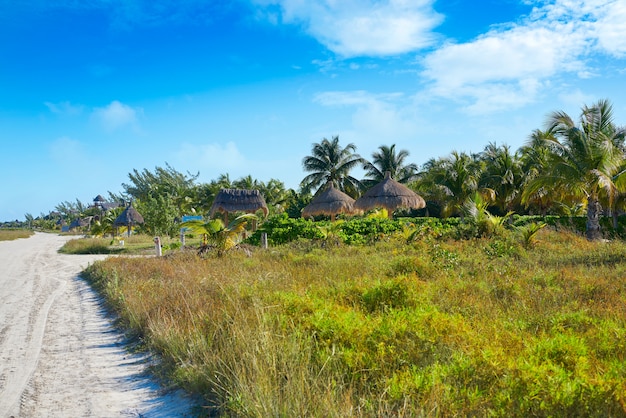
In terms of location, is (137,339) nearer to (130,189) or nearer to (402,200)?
(402,200)

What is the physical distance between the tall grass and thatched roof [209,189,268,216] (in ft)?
62.6

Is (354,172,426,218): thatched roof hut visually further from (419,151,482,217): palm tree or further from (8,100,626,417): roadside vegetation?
(8,100,626,417): roadside vegetation

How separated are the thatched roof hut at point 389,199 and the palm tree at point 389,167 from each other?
34.0ft

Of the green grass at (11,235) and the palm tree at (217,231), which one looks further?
the green grass at (11,235)

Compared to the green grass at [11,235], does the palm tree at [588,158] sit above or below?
above

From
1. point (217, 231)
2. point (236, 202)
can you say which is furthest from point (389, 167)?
point (217, 231)

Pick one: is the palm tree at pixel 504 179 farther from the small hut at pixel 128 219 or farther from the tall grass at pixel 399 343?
the small hut at pixel 128 219

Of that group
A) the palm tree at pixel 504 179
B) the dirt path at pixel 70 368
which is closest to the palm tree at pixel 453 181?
the palm tree at pixel 504 179

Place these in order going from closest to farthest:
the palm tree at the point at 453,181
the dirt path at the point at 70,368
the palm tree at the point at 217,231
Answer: the dirt path at the point at 70,368 → the palm tree at the point at 217,231 → the palm tree at the point at 453,181

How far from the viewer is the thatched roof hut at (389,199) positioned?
26.2 meters

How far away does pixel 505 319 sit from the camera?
558cm

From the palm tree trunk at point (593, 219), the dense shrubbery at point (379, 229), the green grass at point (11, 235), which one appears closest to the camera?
the dense shrubbery at point (379, 229)

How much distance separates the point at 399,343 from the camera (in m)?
4.19

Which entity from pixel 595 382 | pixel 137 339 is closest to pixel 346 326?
pixel 595 382
